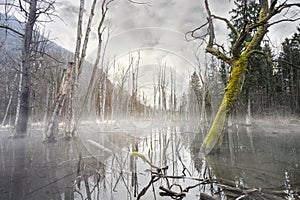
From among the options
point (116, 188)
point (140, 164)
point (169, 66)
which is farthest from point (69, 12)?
point (169, 66)

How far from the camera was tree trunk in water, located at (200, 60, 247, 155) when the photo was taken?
559 cm

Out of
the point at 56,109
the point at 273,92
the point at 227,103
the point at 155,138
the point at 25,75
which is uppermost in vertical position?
the point at 273,92

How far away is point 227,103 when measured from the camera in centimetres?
562

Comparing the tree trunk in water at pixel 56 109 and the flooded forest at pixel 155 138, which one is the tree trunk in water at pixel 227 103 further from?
the tree trunk in water at pixel 56 109

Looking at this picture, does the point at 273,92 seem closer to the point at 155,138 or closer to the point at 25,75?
the point at 155,138

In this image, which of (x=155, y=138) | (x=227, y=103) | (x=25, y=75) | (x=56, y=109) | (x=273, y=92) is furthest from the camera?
(x=273, y=92)

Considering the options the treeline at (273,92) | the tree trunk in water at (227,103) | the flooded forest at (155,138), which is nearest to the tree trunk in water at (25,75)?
the flooded forest at (155,138)

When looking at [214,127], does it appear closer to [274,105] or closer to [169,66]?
[274,105]

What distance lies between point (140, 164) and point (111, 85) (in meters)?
29.4

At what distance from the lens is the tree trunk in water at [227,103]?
559 cm

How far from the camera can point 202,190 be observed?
2.76 m

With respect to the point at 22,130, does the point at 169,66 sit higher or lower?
higher

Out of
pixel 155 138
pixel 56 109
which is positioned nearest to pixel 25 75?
pixel 56 109

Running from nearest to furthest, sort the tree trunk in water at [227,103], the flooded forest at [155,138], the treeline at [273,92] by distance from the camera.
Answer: the flooded forest at [155,138] < the tree trunk in water at [227,103] < the treeline at [273,92]
